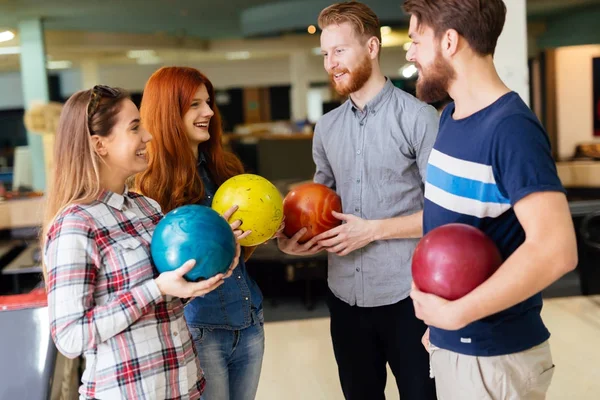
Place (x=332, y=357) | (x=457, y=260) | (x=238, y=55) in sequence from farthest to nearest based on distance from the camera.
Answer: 1. (x=238, y=55)
2. (x=332, y=357)
3. (x=457, y=260)

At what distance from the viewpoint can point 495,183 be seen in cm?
136

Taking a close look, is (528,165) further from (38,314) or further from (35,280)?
(35,280)

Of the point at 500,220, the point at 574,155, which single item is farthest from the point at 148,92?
the point at 574,155

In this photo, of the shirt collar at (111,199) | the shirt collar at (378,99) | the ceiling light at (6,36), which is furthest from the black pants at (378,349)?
the ceiling light at (6,36)

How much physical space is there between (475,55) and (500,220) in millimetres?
393

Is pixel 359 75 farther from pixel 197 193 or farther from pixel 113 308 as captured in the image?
pixel 113 308

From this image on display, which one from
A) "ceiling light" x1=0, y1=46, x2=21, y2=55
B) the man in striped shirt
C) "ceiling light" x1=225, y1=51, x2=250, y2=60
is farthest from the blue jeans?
"ceiling light" x1=225, y1=51, x2=250, y2=60

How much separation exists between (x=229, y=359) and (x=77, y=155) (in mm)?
821

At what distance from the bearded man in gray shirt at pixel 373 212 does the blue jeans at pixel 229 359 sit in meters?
0.34

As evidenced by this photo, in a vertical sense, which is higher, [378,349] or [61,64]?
[61,64]

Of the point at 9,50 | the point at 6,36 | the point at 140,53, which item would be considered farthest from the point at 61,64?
the point at 6,36

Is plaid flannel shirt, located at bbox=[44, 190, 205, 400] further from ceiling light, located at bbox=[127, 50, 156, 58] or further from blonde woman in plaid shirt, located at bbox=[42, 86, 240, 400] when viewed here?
ceiling light, located at bbox=[127, 50, 156, 58]

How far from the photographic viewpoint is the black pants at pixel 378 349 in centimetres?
204

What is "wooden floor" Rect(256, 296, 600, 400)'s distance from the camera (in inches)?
136
